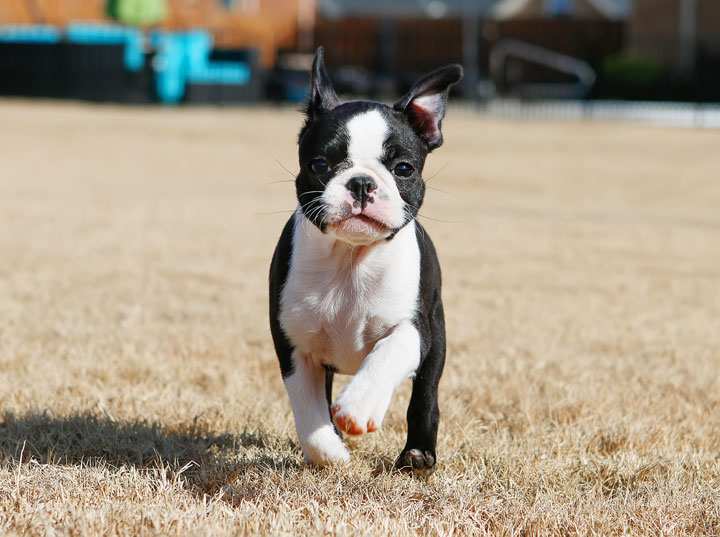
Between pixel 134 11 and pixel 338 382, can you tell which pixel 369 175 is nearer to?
pixel 338 382

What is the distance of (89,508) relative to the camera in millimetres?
3068

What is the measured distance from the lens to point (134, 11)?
37094 mm

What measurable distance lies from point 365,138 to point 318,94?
0.37m

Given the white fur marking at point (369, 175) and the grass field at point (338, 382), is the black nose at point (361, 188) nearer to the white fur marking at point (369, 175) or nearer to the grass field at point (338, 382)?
the white fur marking at point (369, 175)

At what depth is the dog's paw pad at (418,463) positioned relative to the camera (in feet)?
11.8

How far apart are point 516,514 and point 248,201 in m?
10.5

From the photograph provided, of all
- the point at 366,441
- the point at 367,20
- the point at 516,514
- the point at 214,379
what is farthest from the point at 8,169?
the point at 367,20

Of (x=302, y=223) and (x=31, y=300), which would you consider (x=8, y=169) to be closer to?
(x=31, y=300)

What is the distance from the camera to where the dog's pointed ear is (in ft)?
11.9

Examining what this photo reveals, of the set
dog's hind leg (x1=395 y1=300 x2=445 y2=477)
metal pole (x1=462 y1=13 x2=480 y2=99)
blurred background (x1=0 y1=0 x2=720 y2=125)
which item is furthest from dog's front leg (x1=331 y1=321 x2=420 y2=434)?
metal pole (x1=462 y1=13 x2=480 y2=99)

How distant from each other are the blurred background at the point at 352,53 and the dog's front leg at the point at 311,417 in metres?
28.0

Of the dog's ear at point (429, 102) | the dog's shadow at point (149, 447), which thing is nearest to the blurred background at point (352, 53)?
the dog's shadow at point (149, 447)

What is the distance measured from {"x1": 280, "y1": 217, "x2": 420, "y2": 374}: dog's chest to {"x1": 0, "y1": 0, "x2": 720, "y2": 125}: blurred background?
27.9 metres

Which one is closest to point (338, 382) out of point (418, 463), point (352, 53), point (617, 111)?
point (418, 463)
